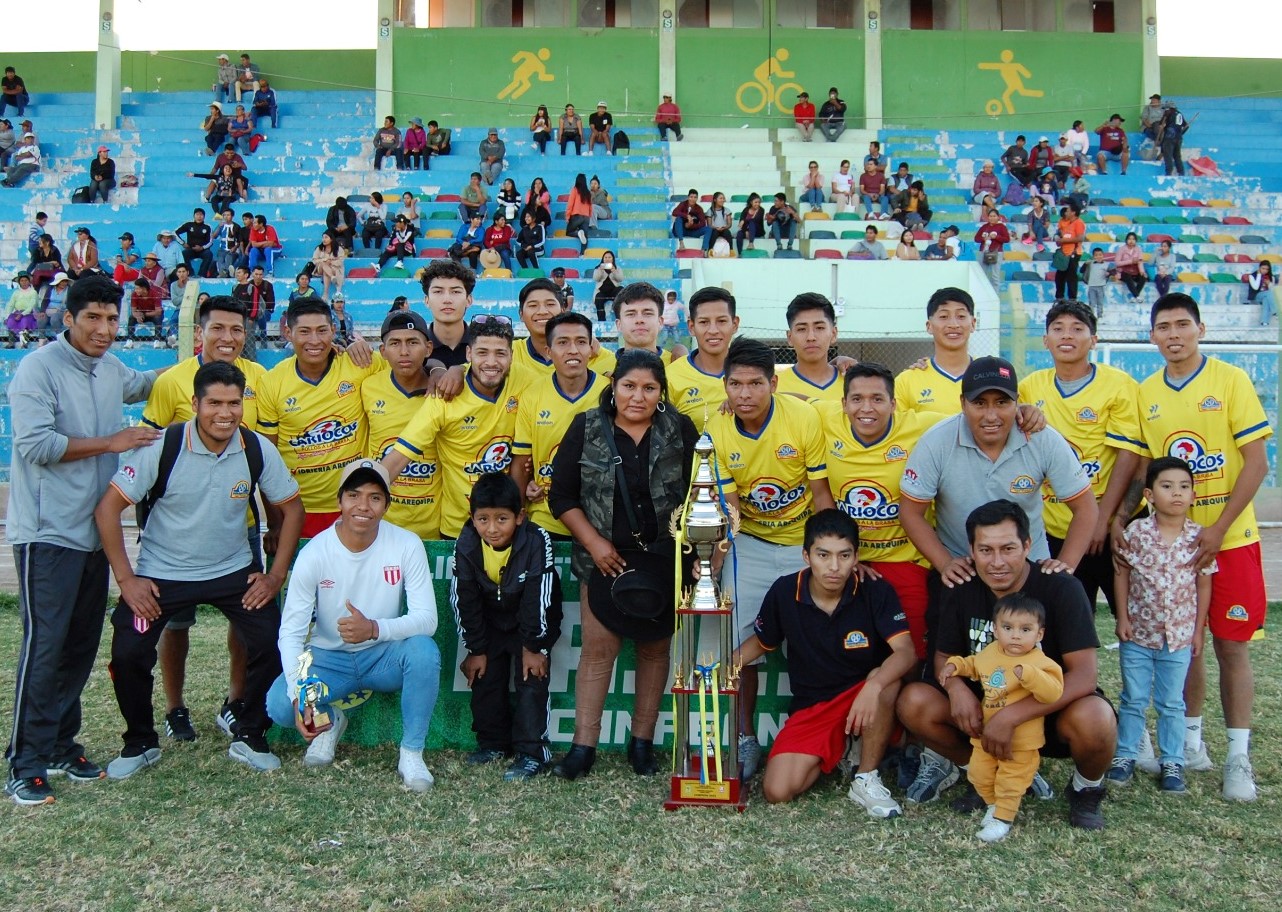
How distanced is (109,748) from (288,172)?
1960cm

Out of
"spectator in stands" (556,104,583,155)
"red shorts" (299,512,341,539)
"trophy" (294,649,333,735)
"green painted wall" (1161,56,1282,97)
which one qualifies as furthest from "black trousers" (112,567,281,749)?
"green painted wall" (1161,56,1282,97)

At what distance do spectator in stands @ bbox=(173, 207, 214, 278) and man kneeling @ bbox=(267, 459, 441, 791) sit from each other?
14.8 meters

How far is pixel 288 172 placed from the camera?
2339cm

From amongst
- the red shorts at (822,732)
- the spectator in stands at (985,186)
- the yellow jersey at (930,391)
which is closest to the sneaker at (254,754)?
the red shorts at (822,732)

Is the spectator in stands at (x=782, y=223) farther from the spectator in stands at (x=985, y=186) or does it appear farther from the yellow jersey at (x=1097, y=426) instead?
the yellow jersey at (x=1097, y=426)

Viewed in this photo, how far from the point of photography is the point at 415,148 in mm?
23453

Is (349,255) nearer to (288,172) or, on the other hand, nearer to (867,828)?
(288,172)

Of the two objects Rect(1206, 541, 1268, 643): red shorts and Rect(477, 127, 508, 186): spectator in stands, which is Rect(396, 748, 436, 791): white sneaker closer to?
Rect(1206, 541, 1268, 643): red shorts

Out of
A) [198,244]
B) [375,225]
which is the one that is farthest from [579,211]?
[198,244]

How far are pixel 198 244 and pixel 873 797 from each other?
17268 mm

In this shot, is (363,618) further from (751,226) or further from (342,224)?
(342,224)

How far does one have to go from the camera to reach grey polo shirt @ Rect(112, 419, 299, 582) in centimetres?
535

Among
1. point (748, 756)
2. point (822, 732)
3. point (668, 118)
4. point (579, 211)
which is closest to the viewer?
point (822, 732)

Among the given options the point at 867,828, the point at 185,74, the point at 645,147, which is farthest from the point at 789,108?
the point at 867,828
